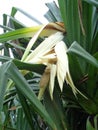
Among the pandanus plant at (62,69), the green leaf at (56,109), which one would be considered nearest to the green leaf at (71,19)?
the pandanus plant at (62,69)

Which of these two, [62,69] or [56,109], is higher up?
[62,69]

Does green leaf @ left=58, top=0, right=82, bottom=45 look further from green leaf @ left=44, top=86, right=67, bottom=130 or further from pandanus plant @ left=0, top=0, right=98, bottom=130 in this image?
green leaf @ left=44, top=86, right=67, bottom=130

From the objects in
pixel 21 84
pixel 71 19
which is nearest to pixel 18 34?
pixel 71 19

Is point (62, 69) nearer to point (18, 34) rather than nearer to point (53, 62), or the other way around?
point (53, 62)

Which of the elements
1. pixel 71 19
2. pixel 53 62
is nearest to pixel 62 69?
pixel 53 62

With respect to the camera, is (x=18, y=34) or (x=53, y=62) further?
(x=18, y=34)

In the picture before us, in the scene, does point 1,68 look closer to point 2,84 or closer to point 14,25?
point 2,84

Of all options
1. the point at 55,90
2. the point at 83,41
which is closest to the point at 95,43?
the point at 83,41

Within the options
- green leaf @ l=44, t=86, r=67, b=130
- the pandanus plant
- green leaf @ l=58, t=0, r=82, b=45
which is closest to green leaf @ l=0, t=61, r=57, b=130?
the pandanus plant

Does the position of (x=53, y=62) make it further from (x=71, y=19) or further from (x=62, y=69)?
(x=71, y=19)

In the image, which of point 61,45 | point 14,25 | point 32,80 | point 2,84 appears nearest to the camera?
point 2,84
